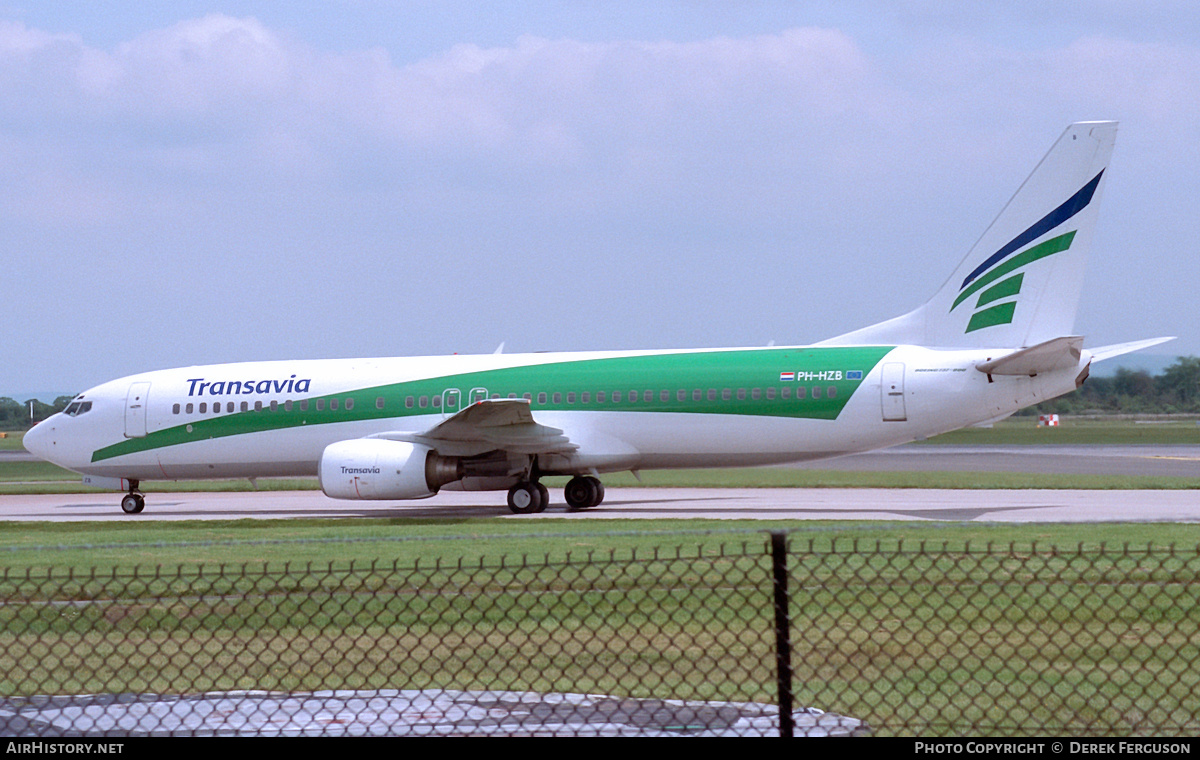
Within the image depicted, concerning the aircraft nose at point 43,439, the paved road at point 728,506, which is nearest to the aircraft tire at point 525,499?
the paved road at point 728,506

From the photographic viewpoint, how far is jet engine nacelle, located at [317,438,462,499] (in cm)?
2423

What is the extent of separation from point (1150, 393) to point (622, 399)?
100.0 metres

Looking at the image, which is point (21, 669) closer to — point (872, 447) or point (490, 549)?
point (490, 549)

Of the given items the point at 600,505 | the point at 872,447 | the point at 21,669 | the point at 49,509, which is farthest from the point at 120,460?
the point at 21,669

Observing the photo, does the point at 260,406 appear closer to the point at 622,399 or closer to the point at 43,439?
the point at 43,439

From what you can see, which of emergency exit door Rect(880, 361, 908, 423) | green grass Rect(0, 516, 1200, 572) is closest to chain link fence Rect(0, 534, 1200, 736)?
green grass Rect(0, 516, 1200, 572)

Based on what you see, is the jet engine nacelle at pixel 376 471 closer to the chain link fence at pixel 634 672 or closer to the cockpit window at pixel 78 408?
the cockpit window at pixel 78 408

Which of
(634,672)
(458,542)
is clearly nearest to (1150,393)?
(458,542)

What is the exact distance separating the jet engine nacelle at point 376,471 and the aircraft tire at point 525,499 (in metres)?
1.74

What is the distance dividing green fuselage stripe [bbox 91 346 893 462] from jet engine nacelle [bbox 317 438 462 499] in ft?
6.35

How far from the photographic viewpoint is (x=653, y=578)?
11328mm

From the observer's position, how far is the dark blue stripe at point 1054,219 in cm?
2308

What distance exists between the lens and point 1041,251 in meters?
23.3

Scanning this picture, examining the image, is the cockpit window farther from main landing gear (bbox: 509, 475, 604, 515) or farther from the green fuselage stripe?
main landing gear (bbox: 509, 475, 604, 515)
